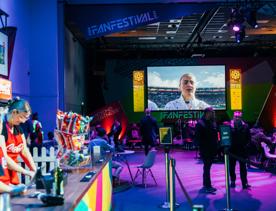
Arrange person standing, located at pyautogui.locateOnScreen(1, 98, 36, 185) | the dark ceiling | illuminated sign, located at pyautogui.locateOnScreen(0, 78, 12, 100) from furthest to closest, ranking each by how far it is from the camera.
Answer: the dark ceiling, illuminated sign, located at pyautogui.locateOnScreen(0, 78, 12, 100), person standing, located at pyautogui.locateOnScreen(1, 98, 36, 185)

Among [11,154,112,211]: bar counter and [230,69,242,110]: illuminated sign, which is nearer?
[11,154,112,211]: bar counter

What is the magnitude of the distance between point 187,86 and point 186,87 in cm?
7

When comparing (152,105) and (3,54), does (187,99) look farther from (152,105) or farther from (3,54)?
(3,54)

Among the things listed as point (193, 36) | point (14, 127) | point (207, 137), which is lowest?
point (207, 137)

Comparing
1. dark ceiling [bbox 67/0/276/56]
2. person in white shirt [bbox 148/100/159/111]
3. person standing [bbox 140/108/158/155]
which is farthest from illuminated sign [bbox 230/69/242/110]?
person standing [bbox 140/108/158/155]

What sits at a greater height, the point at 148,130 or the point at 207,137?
the point at 207,137

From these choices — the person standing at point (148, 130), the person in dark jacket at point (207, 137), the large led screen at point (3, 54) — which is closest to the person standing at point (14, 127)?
the large led screen at point (3, 54)

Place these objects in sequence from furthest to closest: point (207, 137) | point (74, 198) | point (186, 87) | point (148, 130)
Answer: point (186, 87) < point (148, 130) < point (207, 137) < point (74, 198)

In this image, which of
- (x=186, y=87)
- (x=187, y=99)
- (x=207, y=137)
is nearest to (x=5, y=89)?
(x=207, y=137)

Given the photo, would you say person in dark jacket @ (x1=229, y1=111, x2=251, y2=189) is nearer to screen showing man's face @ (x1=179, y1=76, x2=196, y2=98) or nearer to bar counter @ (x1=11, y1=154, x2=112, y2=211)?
bar counter @ (x1=11, y1=154, x2=112, y2=211)

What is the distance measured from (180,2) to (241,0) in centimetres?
172

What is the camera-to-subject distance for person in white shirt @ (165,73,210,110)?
66.4 ft

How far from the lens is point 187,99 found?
801 inches

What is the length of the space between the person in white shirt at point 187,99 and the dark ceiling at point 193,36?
5.04 ft
